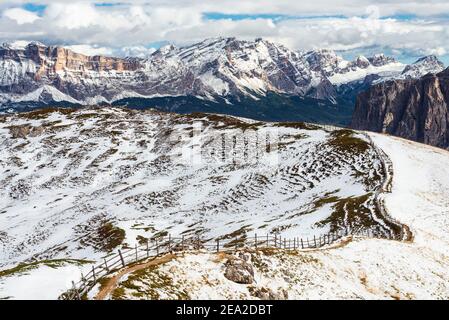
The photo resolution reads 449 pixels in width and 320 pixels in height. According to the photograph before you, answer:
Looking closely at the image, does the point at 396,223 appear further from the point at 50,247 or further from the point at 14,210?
the point at 14,210

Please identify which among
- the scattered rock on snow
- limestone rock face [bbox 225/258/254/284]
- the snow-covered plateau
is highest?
limestone rock face [bbox 225/258/254/284]

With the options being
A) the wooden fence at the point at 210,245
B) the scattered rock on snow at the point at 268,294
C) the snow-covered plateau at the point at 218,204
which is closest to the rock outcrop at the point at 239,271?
the snow-covered plateau at the point at 218,204

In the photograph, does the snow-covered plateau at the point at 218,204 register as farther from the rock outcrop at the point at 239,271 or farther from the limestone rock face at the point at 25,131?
the rock outcrop at the point at 239,271

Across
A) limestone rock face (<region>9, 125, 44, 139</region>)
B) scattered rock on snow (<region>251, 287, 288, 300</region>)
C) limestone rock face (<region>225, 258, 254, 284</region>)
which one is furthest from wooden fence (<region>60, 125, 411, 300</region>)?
limestone rock face (<region>9, 125, 44, 139</region>)

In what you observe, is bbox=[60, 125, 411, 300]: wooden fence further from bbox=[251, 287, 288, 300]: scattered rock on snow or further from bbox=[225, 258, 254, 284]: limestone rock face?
bbox=[251, 287, 288, 300]: scattered rock on snow

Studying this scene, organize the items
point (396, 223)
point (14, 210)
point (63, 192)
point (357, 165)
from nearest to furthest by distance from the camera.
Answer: point (396, 223) → point (357, 165) → point (14, 210) → point (63, 192)

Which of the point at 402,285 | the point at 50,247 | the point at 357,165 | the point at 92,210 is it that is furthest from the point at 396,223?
the point at 92,210

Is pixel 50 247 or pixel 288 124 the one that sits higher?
pixel 288 124
